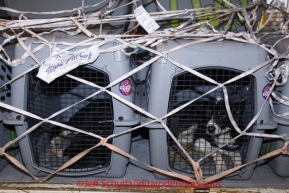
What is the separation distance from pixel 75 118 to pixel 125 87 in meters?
0.25

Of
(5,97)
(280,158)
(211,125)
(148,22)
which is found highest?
(148,22)

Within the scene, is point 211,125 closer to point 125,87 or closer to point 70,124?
point 125,87

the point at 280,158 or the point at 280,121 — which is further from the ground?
the point at 280,121

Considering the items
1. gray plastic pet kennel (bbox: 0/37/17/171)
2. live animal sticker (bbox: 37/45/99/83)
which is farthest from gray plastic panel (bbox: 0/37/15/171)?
live animal sticker (bbox: 37/45/99/83)

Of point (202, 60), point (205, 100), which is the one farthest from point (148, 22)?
point (205, 100)

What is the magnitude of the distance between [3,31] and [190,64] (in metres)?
0.61

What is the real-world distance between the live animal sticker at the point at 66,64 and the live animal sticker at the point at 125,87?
0.35 feet

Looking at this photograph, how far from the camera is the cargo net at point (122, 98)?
78cm

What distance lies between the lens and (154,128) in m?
0.83

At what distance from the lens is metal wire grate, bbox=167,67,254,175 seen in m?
0.87

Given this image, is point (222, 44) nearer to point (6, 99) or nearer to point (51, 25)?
point (51, 25)

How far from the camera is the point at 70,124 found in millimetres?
897

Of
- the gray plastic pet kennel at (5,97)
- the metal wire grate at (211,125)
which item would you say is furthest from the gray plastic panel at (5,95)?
the metal wire grate at (211,125)

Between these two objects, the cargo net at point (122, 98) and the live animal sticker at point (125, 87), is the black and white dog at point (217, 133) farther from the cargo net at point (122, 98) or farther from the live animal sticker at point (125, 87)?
the live animal sticker at point (125, 87)
